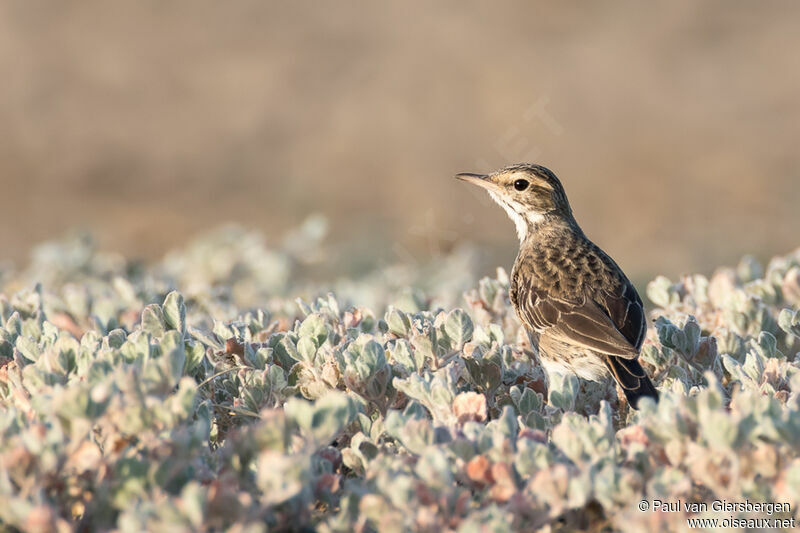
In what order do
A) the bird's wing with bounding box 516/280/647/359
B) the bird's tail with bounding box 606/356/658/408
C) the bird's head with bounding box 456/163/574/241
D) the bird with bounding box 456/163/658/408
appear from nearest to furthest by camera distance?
the bird's tail with bounding box 606/356/658/408 < the bird with bounding box 456/163/658/408 < the bird's wing with bounding box 516/280/647/359 < the bird's head with bounding box 456/163/574/241

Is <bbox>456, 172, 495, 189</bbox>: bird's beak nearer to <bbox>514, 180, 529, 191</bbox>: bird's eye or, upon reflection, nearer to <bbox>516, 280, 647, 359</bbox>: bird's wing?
<bbox>514, 180, 529, 191</bbox>: bird's eye

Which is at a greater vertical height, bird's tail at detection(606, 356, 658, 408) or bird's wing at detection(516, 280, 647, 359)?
bird's wing at detection(516, 280, 647, 359)

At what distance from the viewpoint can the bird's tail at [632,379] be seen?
175 inches

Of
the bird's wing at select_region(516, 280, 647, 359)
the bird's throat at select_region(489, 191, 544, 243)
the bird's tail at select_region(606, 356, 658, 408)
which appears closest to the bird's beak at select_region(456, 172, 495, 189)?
A: the bird's throat at select_region(489, 191, 544, 243)

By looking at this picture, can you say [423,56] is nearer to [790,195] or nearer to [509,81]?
[509,81]

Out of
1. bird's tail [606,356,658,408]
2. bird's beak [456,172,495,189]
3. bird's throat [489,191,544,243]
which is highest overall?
bird's beak [456,172,495,189]

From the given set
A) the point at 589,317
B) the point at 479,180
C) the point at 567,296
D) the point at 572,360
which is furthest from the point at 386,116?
the point at 572,360

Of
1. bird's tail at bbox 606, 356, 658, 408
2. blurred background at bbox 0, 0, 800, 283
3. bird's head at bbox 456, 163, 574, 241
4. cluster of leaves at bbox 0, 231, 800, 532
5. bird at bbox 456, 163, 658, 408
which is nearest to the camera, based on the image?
cluster of leaves at bbox 0, 231, 800, 532

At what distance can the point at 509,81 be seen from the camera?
24.3 meters

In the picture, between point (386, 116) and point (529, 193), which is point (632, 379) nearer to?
point (529, 193)

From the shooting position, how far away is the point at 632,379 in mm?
4574

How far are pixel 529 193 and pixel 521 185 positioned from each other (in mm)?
85

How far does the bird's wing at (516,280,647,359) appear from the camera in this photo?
5194 millimetres

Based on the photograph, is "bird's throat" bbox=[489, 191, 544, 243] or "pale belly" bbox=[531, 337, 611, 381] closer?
"pale belly" bbox=[531, 337, 611, 381]
